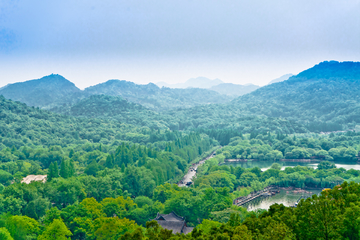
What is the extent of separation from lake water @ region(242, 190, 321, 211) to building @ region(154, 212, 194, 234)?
1218cm

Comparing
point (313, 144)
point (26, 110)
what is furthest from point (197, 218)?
point (26, 110)

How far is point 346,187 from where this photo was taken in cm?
1894

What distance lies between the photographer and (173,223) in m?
25.0

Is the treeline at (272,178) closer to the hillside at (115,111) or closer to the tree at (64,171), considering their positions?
the tree at (64,171)

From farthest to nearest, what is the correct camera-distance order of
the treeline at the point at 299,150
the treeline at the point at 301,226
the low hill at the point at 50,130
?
the low hill at the point at 50,130, the treeline at the point at 299,150, the treeline at the point at 301,226

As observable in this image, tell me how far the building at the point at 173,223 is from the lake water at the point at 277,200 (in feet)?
40.0

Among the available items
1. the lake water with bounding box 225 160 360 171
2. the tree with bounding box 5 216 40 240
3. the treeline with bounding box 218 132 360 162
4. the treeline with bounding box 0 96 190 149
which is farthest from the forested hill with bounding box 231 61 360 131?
the tree with bounding box 5 216 40 240

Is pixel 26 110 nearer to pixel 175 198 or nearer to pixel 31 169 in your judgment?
pixel 31 169

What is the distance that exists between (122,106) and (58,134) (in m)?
72.9

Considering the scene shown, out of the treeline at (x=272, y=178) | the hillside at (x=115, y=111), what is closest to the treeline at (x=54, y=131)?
the hillside at (x=115, y=111)

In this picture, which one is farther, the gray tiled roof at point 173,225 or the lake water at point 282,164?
the lake water at point 282,164

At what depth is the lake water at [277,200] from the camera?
Answer: 36344 millimetres

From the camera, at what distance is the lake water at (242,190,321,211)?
3634 centimetres

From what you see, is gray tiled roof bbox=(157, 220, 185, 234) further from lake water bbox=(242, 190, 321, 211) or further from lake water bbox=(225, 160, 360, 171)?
lake water bbox=(225, 160, 360, 171)
